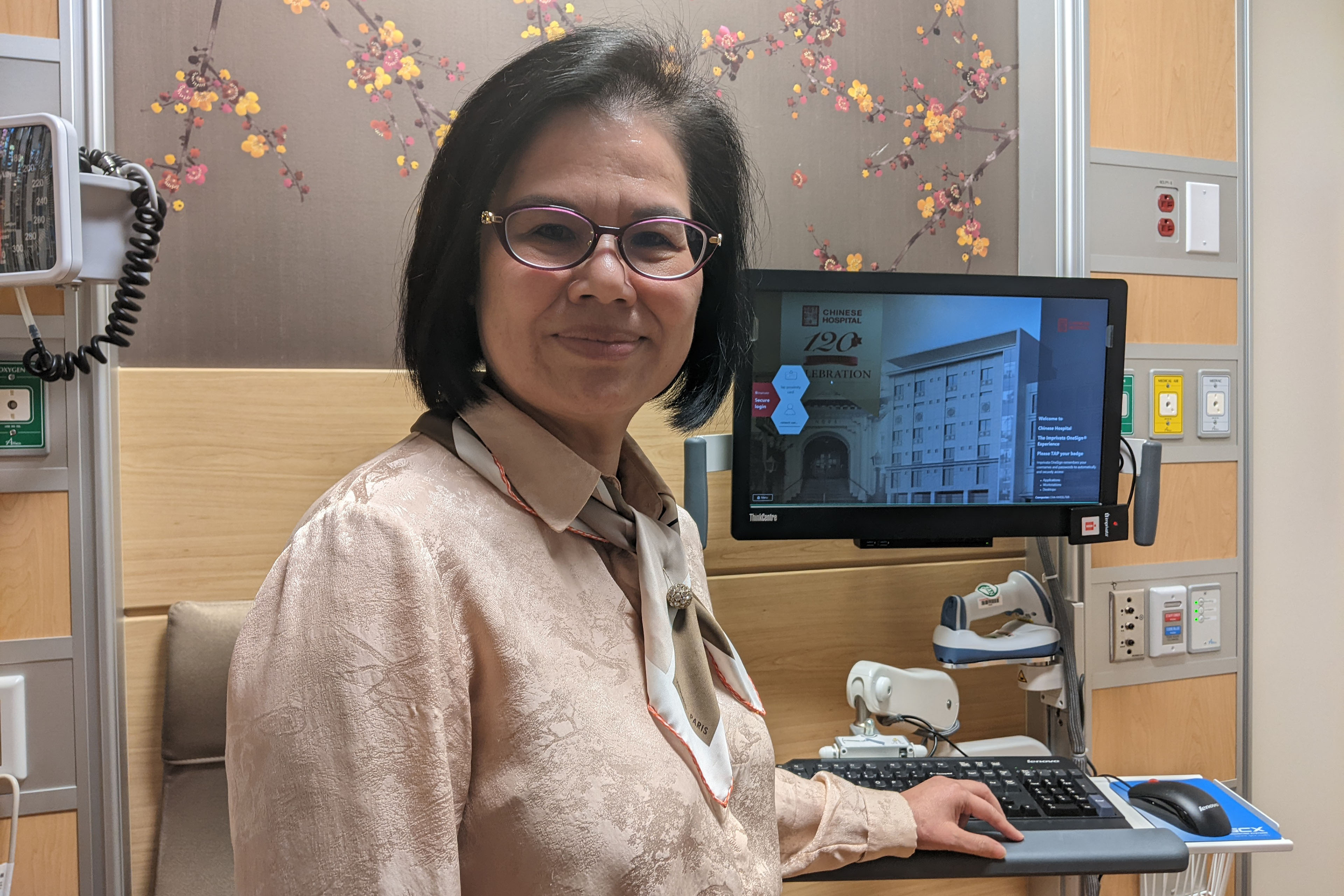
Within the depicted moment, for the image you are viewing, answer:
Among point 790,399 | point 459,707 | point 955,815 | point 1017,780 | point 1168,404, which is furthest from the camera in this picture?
point 1168,404

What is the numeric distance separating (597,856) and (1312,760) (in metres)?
2.13

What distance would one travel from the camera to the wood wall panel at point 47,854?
1.24 meters

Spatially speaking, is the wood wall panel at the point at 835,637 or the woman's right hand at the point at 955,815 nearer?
the woman's right hand at the point at 955,815

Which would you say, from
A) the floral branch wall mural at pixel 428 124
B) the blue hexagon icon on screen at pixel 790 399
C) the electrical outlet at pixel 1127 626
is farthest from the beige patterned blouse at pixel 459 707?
the electrical outlet at pixel 1127 626

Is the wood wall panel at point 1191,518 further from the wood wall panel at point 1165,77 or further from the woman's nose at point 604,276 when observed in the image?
the woman's nose at point 604,276

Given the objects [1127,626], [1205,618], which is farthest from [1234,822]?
[1205,618]

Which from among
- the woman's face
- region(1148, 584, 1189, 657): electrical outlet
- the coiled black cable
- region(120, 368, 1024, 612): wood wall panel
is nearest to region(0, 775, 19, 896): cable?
region(120, 368, 1024, 612): wood wall panel

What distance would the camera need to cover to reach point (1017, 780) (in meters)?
1.29

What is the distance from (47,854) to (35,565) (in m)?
0.45

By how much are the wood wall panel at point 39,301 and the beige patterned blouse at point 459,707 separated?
2.95ft

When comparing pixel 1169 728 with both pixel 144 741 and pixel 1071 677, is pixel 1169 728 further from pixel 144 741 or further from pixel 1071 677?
pixel 144 741

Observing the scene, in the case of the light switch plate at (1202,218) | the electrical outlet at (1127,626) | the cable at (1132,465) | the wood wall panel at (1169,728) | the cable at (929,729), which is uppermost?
the light switch plate at (1202,218)

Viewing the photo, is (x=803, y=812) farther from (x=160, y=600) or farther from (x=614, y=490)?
(x=160, y=600)

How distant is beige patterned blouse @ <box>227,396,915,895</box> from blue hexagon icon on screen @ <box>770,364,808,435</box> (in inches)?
25.9
